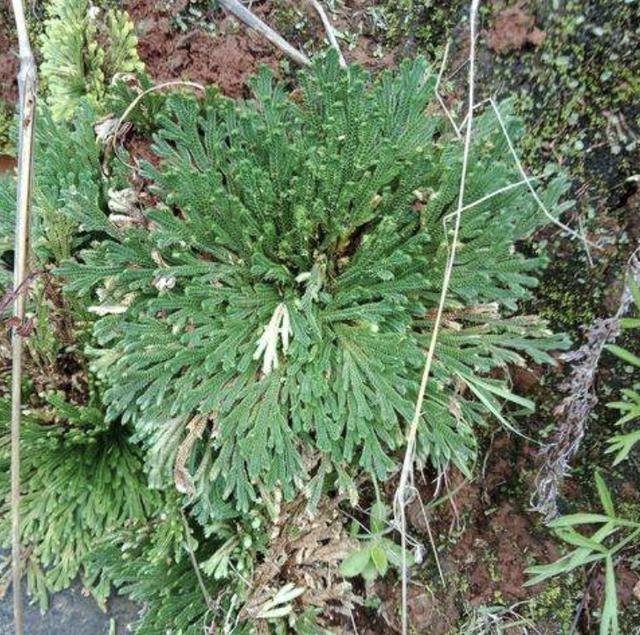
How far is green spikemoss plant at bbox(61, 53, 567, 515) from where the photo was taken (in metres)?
1.62

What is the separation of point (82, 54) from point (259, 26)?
57 cm

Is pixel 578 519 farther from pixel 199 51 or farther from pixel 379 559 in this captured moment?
pixel 199 51

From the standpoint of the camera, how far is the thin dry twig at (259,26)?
1882 millimetres

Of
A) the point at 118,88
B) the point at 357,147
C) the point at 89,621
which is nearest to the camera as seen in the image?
the point at 357,147

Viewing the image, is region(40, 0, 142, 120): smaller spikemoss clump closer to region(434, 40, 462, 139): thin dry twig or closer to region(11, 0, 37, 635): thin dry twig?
region(11, 0, 37, 635): thin dry twig

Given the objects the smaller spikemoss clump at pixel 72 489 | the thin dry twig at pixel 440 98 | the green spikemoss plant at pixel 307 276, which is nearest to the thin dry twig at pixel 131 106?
the green spikemoss plant at pixel 307 276

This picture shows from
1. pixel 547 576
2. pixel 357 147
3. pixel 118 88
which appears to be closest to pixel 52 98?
pixel 118 88

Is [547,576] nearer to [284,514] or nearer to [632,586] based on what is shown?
[632,586]

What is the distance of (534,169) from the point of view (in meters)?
1.82

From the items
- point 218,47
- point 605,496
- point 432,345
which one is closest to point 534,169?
point 432,345

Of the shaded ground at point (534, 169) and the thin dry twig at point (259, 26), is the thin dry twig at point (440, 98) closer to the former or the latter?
the shaded ground at point (534, 169)

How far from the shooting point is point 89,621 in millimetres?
2119

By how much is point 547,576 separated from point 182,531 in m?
1.10

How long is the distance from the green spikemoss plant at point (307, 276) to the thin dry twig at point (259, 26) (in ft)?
0.94
